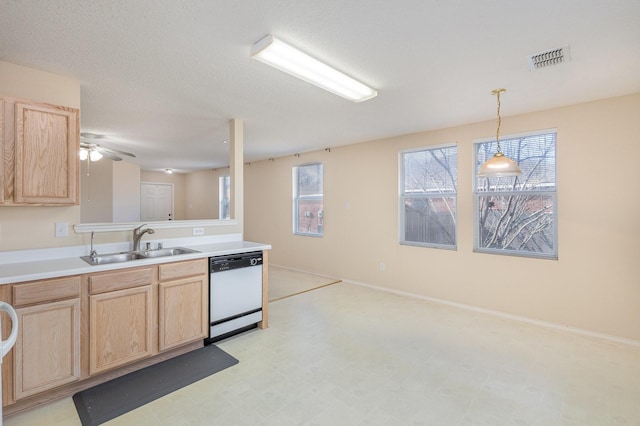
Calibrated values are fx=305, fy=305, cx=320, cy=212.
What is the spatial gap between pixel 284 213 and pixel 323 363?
4.13 meters

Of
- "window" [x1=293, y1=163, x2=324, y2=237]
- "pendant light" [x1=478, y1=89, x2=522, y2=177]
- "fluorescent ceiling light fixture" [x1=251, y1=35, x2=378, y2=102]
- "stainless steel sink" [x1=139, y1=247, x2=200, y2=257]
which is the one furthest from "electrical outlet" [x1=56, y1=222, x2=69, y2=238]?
"window" [x1=293, y1=163, x2=324, y2=237]

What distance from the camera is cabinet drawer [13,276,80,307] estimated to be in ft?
6.34

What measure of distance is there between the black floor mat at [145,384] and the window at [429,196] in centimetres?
303

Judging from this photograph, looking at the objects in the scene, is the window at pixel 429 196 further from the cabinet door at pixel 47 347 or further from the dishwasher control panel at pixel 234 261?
the cabinet door at pixel 47 347

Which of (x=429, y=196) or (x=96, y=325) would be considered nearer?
(x=96, y=325)

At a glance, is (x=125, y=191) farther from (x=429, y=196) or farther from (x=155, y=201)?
(x=429, y=196)

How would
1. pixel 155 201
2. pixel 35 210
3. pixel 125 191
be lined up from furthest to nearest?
pixel 155 201, pixel 125 191, pixel 35 210

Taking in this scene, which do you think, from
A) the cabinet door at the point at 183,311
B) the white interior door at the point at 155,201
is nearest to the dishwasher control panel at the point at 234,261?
the cabinet door at the point at 183,311

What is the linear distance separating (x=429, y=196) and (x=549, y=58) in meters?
2.30

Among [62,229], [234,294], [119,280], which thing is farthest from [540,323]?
[62,229]

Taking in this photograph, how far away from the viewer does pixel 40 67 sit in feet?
7.87

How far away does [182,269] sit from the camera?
2.69 metres

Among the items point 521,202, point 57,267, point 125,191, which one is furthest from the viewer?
point 125,191

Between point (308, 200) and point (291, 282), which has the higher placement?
point (308, 200)
